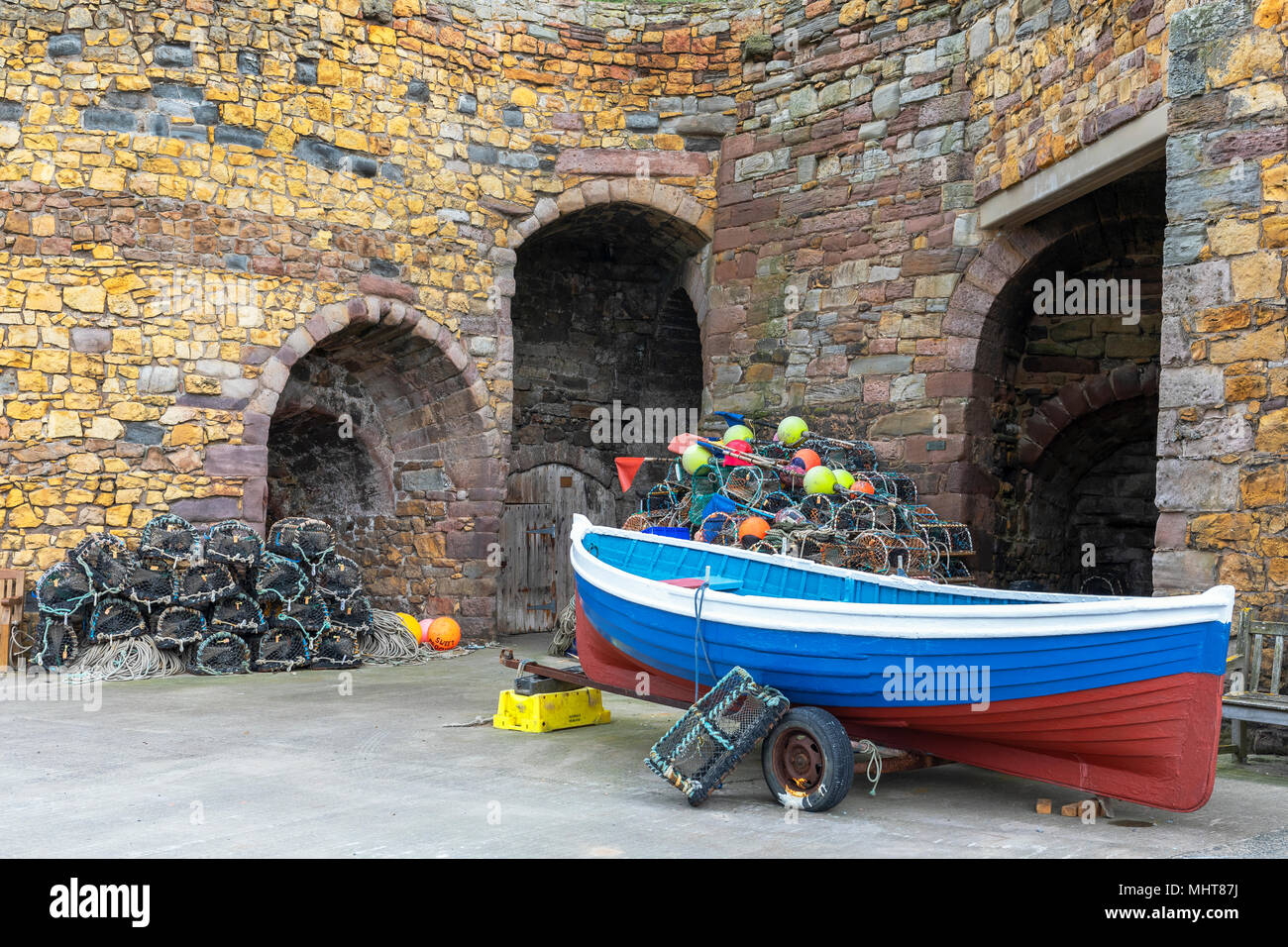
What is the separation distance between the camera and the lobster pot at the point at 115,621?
327 inches

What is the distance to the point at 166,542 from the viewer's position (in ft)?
28.3

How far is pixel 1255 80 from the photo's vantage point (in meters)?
6.16

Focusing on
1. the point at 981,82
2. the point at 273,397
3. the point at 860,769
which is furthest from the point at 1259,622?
the point at 273,397

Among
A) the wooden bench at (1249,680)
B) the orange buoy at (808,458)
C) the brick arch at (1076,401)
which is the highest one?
the brick arch at (1076,401)

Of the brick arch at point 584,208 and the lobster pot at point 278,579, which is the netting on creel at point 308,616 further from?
the brick arch at point 584,208

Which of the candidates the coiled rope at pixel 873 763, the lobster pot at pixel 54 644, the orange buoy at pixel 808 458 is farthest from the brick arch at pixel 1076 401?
the lobster pot at pixel 54 644

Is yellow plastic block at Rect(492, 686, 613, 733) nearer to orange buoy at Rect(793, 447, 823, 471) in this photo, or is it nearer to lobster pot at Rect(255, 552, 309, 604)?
lobster pot at Rect(255, 552, 309, 604)

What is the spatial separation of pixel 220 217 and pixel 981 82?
5.90m

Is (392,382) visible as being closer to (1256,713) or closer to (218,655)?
(218,655)

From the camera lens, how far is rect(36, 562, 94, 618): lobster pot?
8250 mm

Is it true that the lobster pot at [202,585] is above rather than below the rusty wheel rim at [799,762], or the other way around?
above

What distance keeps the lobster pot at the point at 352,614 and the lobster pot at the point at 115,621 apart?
131cm

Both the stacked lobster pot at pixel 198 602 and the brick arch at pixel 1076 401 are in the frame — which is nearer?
the stacked lobster pot at pixel 198 602

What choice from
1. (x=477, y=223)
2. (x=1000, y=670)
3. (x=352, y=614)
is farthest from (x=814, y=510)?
(x=1000, y=670)
